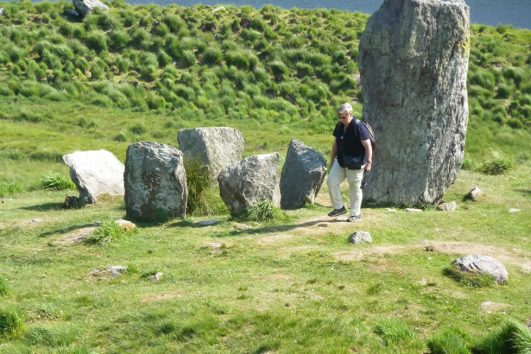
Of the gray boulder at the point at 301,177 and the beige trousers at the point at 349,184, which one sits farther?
the gray boulder at the point at 301,177

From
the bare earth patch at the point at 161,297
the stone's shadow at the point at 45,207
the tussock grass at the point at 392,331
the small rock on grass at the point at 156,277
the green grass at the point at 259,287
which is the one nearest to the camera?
the tussock grass at the point at 392,331

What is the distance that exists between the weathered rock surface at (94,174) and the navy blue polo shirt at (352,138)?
23.8 ft

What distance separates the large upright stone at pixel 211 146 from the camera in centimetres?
2138

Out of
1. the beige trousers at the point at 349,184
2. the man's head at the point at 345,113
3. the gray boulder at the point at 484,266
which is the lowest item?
the gray boulder at the point at 484,266

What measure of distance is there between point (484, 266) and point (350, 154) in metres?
4.23

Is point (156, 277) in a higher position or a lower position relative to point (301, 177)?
lower

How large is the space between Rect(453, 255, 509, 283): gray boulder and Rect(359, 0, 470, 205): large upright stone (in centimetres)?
677

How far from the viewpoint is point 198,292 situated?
1248 centimetres

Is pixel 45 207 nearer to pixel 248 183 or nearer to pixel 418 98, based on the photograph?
pixel 248 183

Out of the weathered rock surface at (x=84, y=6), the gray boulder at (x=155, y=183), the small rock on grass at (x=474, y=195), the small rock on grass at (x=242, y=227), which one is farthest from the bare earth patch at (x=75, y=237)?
the weathered rock surface at (x=84, y=6)

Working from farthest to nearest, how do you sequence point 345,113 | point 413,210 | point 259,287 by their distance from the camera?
point 413,210 < point 345,113 < point 259,287

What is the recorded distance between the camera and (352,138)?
52.7ft

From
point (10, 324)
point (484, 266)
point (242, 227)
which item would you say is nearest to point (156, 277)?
point (10, 324)

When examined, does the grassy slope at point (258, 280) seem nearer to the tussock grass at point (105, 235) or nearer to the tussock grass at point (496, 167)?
the tussock grass at point (105, 235)
